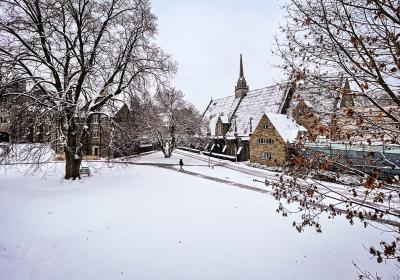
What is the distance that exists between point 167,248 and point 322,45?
9.00 meters

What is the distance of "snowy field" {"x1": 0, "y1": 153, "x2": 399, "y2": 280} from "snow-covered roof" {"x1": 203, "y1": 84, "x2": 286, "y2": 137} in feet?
93.1

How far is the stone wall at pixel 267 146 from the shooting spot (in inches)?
1312

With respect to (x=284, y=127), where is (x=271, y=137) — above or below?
below

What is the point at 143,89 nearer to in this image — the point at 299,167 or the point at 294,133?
the point at 299,167

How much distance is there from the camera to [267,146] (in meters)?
35.6

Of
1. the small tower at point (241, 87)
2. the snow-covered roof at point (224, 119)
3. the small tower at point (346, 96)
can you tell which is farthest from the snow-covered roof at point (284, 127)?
the small tower at point (346, 96)

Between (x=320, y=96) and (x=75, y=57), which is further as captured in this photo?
(x=75, y=57)

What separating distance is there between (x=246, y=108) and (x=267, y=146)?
44.9 feet

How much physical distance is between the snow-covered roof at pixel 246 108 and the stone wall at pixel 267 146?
3.68m

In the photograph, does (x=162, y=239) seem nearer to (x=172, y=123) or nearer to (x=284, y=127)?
(x=284, y=127)

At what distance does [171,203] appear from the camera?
14.8 m

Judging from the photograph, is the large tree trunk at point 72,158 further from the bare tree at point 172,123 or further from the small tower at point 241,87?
the small tower at point 241,87

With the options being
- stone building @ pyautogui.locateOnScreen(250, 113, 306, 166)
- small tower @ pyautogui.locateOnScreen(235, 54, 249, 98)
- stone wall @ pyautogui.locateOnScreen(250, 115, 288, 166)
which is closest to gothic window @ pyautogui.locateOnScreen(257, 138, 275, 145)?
stone building @ pyautogui.locateOnScreen(250, 113, 306, 166)

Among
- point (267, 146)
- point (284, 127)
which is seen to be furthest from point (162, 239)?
point (284, 127)
